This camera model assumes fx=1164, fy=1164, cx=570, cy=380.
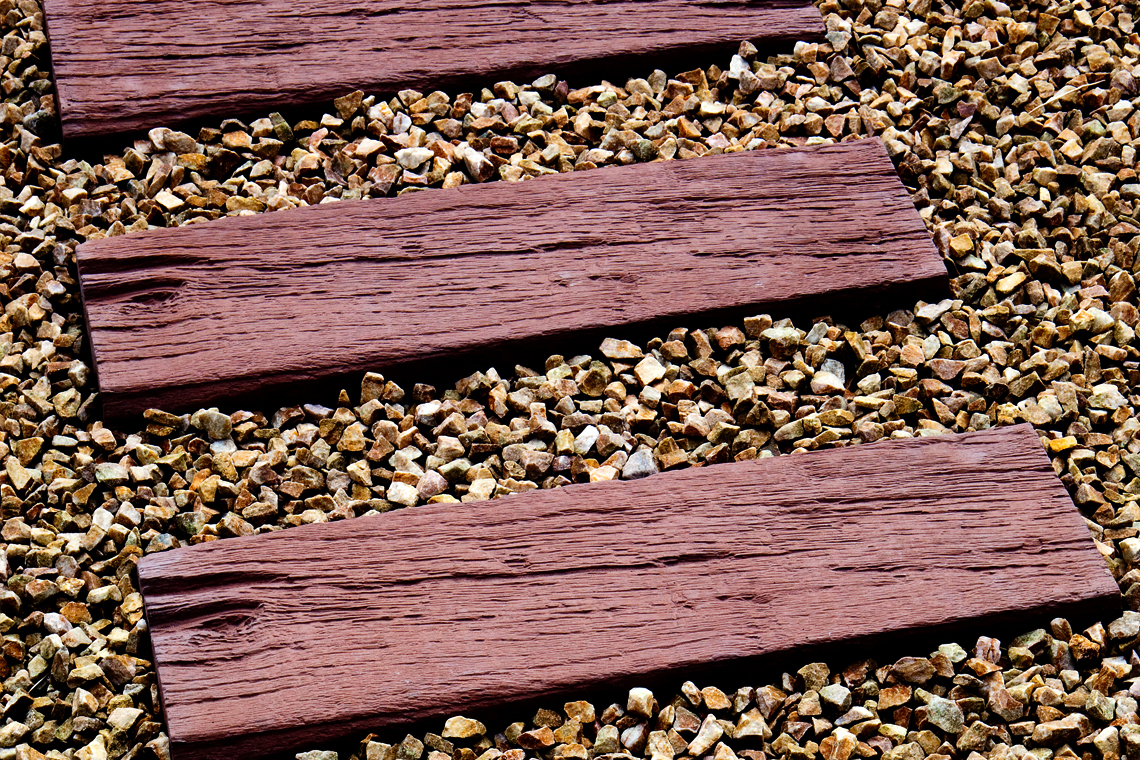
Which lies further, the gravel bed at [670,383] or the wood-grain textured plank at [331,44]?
the wood-grain textured plank at [331,44]

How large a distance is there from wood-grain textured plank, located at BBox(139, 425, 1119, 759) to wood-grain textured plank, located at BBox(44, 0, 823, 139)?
0.88m

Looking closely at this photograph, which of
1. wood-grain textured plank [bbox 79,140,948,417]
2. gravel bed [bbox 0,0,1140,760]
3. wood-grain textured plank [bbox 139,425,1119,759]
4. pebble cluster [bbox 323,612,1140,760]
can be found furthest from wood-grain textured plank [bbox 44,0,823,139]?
pebble cluster [bbox 323,612,1140,760]

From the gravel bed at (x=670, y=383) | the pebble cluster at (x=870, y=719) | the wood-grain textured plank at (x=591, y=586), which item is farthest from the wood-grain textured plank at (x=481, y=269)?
the pebble cluster at (x=870, y=719)

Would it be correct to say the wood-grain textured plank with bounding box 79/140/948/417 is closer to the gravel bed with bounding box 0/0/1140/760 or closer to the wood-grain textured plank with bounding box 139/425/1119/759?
the gravel bed with bounding box 0/0/1140/760

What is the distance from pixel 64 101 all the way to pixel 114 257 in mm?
393

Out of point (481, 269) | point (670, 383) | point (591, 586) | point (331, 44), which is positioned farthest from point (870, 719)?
point (331, 44)

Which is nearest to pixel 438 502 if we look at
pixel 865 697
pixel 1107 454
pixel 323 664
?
pixel 323 664

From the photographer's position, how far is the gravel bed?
4.62 feet

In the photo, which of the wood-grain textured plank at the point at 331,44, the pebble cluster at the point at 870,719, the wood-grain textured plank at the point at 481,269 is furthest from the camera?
the wood-grain textured plank at the point at 331,44

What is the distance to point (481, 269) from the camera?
5.90ft

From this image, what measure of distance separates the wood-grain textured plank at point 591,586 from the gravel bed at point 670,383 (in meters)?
0.05

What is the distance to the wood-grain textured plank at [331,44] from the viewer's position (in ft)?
6.58

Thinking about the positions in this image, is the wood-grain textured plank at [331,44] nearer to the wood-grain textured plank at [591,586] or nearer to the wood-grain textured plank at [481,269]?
the wood-grain textured plank at [481,269]

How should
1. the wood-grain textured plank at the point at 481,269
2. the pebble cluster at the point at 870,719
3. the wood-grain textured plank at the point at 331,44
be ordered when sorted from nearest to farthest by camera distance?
1. the pebble cluster at the point at 870,719
2. the wood-grain textured plank at the point at 481,269
3. the wood-grain textured plank at the point at 331,44
